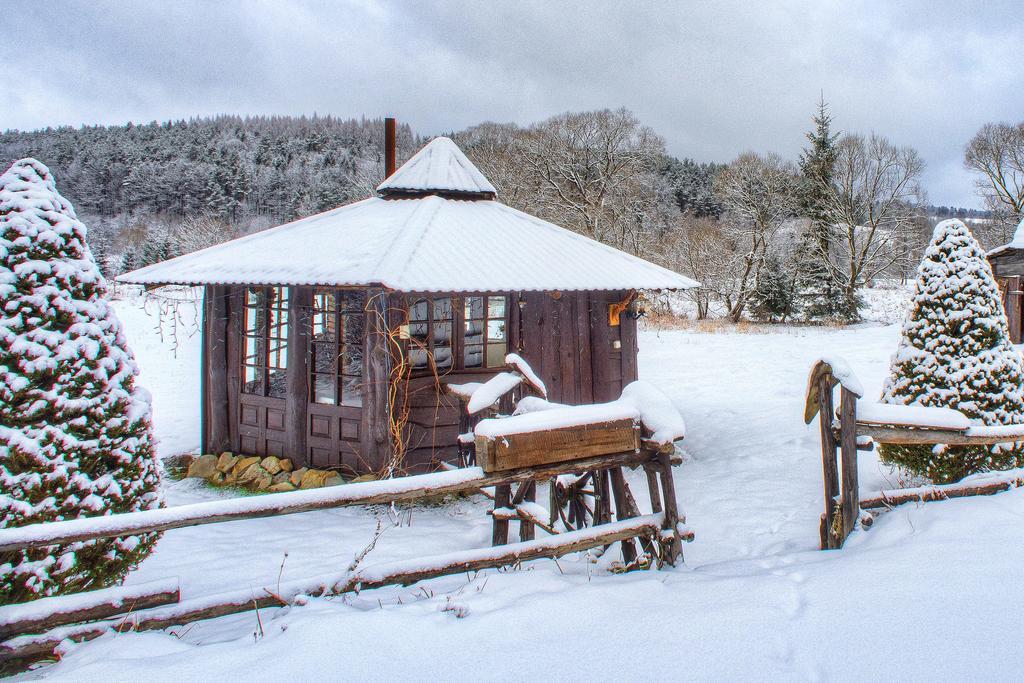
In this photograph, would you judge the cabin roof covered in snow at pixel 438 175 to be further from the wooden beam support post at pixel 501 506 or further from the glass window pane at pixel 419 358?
the wooden beam support post at pixel 501 506

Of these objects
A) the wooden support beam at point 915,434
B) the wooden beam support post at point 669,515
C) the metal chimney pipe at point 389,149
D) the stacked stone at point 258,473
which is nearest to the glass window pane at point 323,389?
the stacked stone at point 258,473

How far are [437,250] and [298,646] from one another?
6048mm

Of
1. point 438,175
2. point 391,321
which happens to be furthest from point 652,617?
point 438,175

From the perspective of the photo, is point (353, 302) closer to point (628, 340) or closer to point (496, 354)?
point (496, 354)

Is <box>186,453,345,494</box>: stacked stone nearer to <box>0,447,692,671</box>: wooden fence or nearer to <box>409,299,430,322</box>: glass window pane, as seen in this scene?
<box>409,299,430,322</box>: glass window pane

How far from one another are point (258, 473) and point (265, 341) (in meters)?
1.81

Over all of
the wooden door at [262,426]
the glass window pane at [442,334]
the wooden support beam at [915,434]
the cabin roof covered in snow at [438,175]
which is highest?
the cabin roof covered in snow at [438,175]

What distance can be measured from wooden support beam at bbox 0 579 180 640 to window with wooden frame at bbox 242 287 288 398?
542 cm

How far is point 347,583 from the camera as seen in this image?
3191 millimetres

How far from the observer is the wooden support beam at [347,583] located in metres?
2.81

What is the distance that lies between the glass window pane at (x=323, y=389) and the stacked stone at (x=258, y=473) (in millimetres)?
918

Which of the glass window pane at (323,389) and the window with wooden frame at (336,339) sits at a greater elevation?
the window with wooden frame at (336,339)

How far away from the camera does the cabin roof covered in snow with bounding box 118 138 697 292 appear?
289 inches

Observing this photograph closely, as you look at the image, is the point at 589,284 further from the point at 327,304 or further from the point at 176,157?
the point at 176,157
